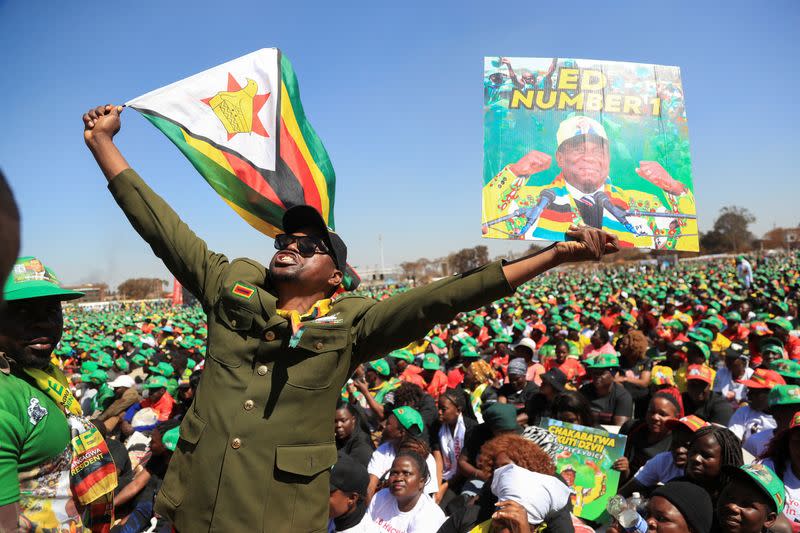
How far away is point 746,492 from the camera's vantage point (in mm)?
2939

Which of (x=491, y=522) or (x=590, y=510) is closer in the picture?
(x=491, y=522)

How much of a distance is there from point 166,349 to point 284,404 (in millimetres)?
15017

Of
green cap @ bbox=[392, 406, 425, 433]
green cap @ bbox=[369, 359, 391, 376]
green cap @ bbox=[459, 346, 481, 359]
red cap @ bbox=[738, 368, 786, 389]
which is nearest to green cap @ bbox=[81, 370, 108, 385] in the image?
green cap @ bbox=[369, 359, 391, 376]

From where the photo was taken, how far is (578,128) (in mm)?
3256

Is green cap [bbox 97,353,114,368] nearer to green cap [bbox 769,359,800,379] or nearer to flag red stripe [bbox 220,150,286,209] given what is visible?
flag red stripe [bbox 220,150,286,209]

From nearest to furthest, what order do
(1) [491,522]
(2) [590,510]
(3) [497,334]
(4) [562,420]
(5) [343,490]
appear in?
(1) [491,522]
(5) [343,490]
(2) [590,510]
(4) [562,420]
(3) [497,334]

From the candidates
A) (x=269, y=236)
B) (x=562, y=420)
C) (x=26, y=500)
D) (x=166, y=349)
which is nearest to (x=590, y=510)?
(x=562, y=420)

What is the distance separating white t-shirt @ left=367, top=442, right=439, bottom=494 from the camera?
4965 millimetres

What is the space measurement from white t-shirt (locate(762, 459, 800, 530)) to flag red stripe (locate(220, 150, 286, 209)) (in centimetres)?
368

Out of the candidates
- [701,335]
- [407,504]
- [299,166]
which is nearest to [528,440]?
[407,504]

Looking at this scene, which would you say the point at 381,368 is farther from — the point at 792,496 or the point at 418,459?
the point at 792,496

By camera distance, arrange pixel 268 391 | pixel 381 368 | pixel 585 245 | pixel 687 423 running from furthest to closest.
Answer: pixel 381 368 → pixel 687 423 → pixel 268 391 → pixel 585 245

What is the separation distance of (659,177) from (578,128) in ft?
1.79

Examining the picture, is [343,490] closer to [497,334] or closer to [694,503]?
[694,503]
